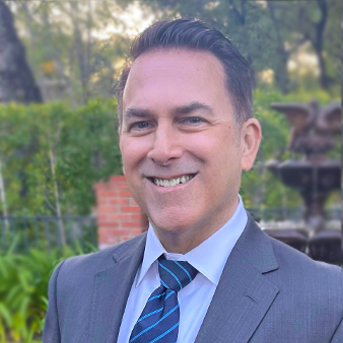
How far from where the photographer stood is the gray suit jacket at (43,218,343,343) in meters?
1.48

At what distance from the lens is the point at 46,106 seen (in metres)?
3.57

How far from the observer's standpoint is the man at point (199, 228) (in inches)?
59.6

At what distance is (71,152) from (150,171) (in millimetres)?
1568

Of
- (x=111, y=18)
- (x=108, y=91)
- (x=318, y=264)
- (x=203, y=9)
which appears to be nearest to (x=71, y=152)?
(x=108, y=91)

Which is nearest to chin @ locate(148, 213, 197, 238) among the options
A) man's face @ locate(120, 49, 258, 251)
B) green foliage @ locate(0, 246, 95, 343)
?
man's face @ locate(120, 49, 258, 251)

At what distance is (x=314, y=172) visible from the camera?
254 centimetres

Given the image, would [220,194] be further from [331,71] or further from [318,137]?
[331,71]

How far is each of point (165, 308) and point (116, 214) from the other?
46.2 inches

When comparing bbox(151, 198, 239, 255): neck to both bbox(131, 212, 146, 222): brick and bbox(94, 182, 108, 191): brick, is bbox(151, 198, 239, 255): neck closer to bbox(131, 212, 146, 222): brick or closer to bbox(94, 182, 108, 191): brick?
bbox(131, 212, 146, 222): brick

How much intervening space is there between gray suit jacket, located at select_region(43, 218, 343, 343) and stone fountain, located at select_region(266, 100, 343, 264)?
30.8 inches

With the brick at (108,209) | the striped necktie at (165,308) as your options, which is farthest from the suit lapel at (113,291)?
the brick at (108,209)

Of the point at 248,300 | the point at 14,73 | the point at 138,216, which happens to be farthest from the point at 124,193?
the point at 14,73

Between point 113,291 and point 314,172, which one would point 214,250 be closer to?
point 113,291

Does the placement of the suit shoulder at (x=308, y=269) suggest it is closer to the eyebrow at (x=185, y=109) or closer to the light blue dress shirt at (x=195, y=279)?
the light blue dress shirt at (x=195, y=279)
